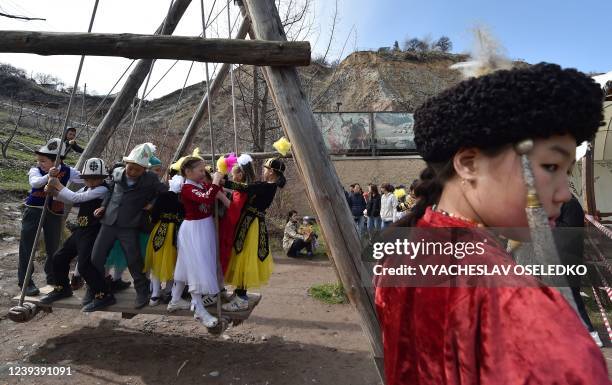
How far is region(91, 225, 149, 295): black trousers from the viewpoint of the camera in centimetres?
385

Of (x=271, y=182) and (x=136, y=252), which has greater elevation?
(x=271, y=182)

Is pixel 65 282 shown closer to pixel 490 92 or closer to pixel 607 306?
pixel 490 92

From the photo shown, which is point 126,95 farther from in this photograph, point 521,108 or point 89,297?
point 521,108

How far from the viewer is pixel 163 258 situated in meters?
4.00

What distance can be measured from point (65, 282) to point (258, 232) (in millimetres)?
1989

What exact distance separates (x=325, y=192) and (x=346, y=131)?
16611mm

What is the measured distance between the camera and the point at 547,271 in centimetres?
109

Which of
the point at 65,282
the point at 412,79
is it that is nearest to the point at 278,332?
the point at 65,282

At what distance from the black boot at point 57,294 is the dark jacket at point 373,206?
7.69 m

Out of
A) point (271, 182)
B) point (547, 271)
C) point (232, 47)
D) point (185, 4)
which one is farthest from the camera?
point (185, 4)

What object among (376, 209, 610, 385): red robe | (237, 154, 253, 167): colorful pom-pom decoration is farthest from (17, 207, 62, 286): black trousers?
(376, 209, 610, 385): red robe

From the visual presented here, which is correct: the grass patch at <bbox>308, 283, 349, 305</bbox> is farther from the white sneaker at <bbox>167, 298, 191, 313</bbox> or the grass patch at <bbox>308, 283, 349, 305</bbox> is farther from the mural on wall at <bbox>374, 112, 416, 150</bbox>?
the mural on wall at <bbox>374, 112, 416, 150</bbox>

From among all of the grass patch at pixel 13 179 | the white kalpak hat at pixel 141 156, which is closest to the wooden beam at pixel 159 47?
the white kalpak hat at pixel 141 156

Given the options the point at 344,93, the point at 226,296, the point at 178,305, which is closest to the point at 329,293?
the point at 226,296
